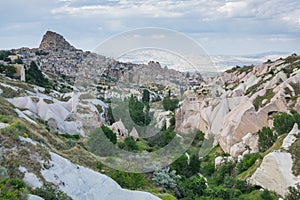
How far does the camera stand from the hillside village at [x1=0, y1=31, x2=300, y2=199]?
12789 millimetres

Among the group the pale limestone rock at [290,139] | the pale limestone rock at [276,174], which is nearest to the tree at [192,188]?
the pale limestone rock at [276,174]

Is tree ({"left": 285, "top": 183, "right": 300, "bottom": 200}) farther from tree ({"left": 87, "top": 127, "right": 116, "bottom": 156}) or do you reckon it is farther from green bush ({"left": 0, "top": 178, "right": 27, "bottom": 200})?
green bush ({"left": 0, "top": 178, "right": 27, "bottom": 200})

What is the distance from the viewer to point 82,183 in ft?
41.4

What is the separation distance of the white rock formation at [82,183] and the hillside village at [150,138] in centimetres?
4

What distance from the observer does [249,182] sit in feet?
76.0

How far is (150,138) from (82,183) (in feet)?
75.7

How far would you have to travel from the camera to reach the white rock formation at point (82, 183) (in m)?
11.9

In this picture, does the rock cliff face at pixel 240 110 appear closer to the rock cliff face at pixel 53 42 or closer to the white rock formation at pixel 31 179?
the white rock formation at pixel 31 179

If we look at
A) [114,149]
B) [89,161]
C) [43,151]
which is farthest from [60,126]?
[43,151]

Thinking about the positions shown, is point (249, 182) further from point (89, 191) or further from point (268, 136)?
point (89, 191)

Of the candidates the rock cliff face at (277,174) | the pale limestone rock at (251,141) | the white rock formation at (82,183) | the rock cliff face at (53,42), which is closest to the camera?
the white rock formation at (82,183)

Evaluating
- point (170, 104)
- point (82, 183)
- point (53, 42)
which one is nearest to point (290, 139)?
point (82, 183)

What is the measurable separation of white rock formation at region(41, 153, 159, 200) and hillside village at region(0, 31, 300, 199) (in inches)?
1.6

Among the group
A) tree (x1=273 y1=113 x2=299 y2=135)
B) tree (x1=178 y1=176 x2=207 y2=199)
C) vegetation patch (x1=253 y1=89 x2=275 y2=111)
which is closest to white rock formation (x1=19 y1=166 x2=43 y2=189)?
tree (x1=178 y1=176 x2=207 y2=199)
